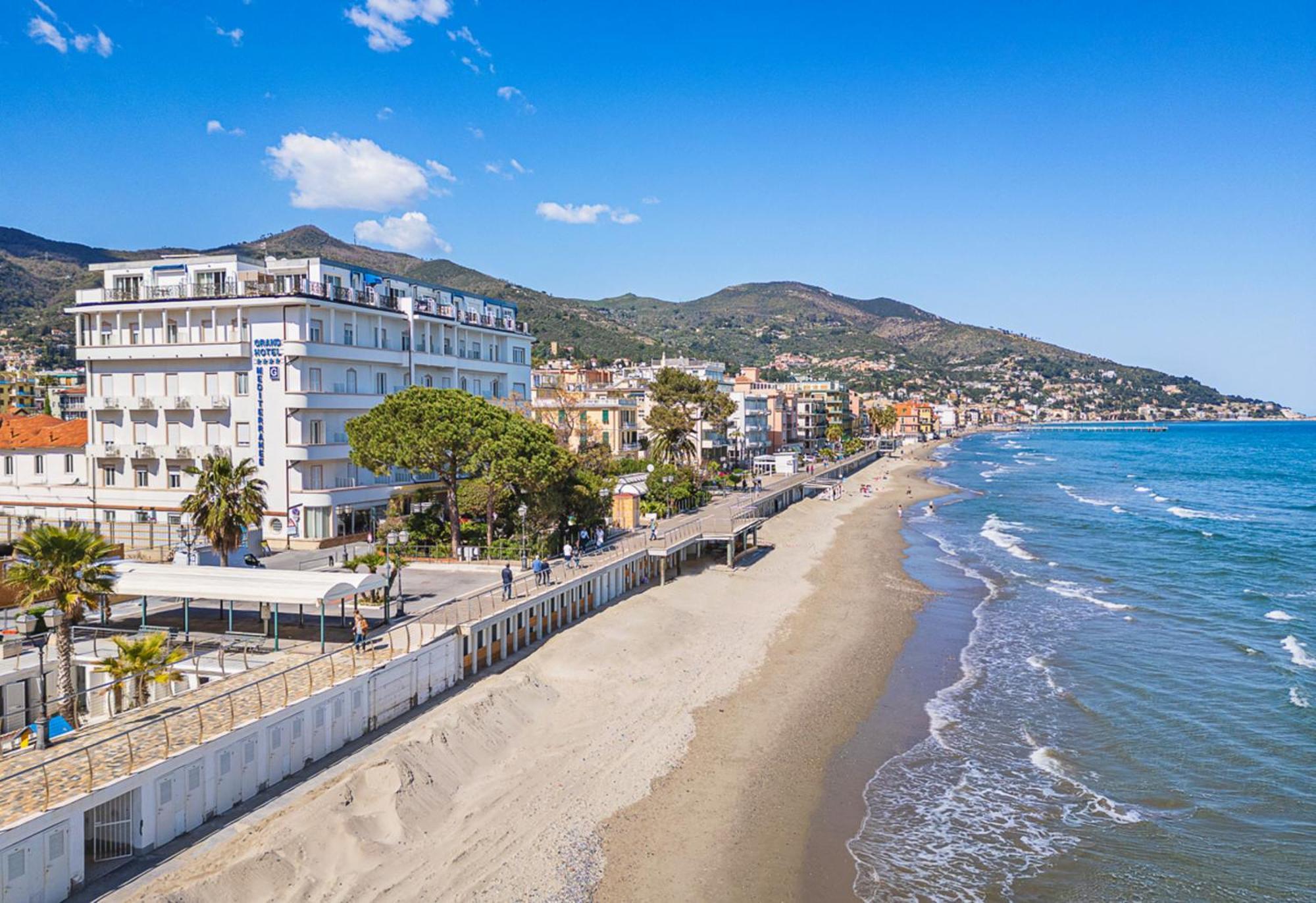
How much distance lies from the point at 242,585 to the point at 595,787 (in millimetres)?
11419

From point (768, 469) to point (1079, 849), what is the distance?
8128 centimetres

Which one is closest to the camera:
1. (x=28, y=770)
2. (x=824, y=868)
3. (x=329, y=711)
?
(x=28, y=770)

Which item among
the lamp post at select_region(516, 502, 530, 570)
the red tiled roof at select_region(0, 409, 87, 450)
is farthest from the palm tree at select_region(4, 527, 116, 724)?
the red tiled roof at select_region(0, 409, 87, 450)

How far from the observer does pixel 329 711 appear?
21797 mm

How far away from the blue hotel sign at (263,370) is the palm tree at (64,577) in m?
25.4

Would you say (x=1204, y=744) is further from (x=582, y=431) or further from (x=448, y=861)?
(x=582, y=431)

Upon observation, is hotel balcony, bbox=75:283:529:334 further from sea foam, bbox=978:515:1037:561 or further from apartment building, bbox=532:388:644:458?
sea foam, bbox=978:515:1037:561

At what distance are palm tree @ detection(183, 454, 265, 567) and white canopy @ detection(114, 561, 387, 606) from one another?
17.8 ft

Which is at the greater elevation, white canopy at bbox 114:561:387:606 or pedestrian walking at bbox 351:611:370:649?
white canopy at bbox 114:561:387:606

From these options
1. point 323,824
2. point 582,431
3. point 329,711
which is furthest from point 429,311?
point 323,824

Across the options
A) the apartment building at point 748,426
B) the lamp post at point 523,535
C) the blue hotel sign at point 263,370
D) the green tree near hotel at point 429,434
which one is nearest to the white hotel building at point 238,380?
the blue hotel sign at point 263,370

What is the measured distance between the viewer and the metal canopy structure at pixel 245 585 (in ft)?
81.6

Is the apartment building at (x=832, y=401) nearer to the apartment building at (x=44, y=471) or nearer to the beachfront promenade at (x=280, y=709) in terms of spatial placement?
the apartment building at (x=44, y=471)

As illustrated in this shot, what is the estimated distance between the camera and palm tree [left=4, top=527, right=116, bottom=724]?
2086 cm
